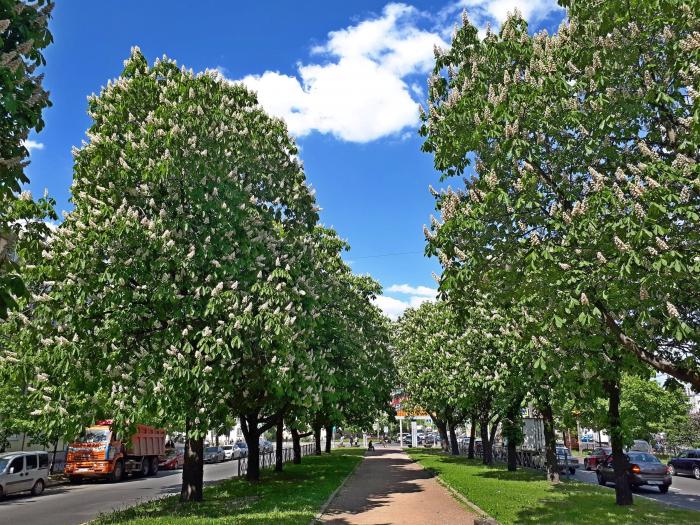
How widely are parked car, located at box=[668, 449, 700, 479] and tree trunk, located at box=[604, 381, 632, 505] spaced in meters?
19.9

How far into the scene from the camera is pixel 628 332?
9.66 metres

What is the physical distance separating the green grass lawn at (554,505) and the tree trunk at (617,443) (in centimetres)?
39

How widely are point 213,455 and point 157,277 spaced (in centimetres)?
4236

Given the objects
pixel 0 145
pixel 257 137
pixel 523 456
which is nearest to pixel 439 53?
pixel 257 137

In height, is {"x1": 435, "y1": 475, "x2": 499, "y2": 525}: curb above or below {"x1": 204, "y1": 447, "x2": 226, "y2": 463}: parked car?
above

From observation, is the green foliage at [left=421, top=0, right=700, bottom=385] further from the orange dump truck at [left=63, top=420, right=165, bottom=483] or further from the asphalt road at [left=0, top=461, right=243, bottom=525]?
the orange dump truck at [left=63, top=420, right=165, bottom=483]

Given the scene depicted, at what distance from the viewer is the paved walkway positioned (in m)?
13.9

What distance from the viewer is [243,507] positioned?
15.5m

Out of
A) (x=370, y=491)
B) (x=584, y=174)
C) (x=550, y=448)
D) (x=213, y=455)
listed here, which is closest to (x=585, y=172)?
(x=584, y=174)

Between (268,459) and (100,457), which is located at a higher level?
(100,457)

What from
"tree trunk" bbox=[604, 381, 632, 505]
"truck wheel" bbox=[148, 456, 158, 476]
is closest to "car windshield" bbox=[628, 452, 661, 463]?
"tree trunk" bbox=[604, 381, 632, 505]

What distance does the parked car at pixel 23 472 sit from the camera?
884 inches

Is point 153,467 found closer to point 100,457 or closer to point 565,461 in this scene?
point 100,457

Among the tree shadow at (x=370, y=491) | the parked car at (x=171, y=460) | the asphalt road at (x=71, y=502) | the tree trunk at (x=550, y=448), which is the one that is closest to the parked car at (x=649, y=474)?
the tree trunk at (x=550, y=448)
